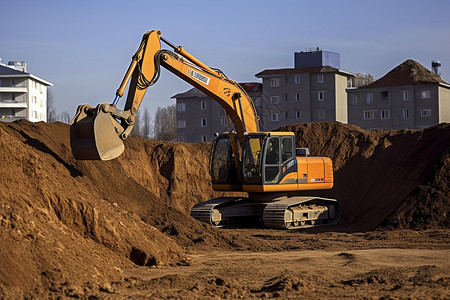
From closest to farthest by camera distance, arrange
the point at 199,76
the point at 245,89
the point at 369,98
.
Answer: the point at 199,76, the point at 369,98, the point at 245,89

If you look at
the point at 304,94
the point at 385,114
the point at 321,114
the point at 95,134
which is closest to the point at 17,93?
the point at 304,94

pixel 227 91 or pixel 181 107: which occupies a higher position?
pixel 181 107

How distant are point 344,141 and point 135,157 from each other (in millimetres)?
9152

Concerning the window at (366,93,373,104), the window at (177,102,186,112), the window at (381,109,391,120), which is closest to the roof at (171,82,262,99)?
the window at (177,102,186,112)

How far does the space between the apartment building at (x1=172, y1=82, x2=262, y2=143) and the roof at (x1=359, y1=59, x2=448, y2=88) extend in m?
16.5

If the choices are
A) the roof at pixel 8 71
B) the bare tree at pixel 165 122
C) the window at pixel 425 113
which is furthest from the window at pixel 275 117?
the bare tree at pixel 165 122

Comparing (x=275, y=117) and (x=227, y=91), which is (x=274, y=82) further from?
(x=227, y=91)

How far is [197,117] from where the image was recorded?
270 feet

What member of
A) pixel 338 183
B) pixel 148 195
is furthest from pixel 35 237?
pixel 338 183

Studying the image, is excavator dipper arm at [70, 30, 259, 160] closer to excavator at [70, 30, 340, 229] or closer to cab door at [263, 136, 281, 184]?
excavator at [70, 30, 340, 229]

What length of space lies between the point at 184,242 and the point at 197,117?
6723 centimetres

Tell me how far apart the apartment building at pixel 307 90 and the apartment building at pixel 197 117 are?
18.7 feet

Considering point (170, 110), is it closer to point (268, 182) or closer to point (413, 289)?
point (268, 182)

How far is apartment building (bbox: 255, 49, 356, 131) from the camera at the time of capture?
7319 centimetres
